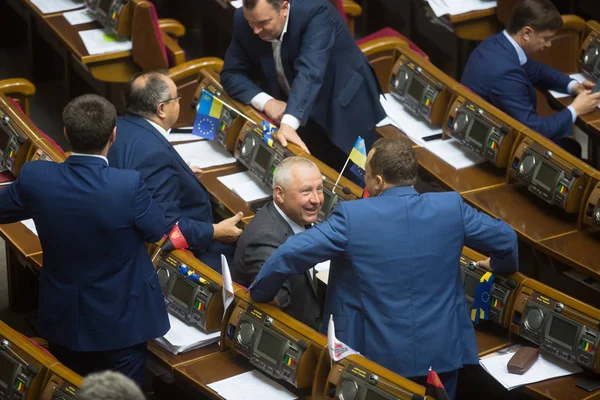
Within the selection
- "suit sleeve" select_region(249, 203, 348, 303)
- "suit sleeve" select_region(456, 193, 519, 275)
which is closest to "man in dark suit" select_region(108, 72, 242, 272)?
"suit sleeve" select_region(249, 203, 348, 303)

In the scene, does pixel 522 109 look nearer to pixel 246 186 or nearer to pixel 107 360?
pixel 246 186

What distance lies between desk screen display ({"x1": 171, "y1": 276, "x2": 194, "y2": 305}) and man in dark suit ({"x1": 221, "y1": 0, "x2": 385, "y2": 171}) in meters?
0.97

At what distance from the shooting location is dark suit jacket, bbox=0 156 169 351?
12.3 feet

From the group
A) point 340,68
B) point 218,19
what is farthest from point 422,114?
point 218,19

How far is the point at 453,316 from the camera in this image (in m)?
3.80

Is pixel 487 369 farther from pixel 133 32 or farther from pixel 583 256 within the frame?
pixel 133 32

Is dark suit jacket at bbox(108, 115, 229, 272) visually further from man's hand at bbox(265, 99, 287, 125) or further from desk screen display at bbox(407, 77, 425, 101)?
desk screen display at bbox(407, 77, 425, 101)

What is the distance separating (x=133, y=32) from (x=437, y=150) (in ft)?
6.48

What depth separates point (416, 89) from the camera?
18.9 ft

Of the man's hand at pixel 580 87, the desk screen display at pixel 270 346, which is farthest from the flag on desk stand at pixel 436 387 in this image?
the man's hand at pixel 580 87

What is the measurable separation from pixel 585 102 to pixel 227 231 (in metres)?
2.08

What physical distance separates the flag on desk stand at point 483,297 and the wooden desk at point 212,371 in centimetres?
76

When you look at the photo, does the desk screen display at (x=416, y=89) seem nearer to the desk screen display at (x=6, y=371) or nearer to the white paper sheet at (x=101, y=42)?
the white paper sheet at (x=101, y=42)

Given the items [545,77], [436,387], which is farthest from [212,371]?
[545,77]
